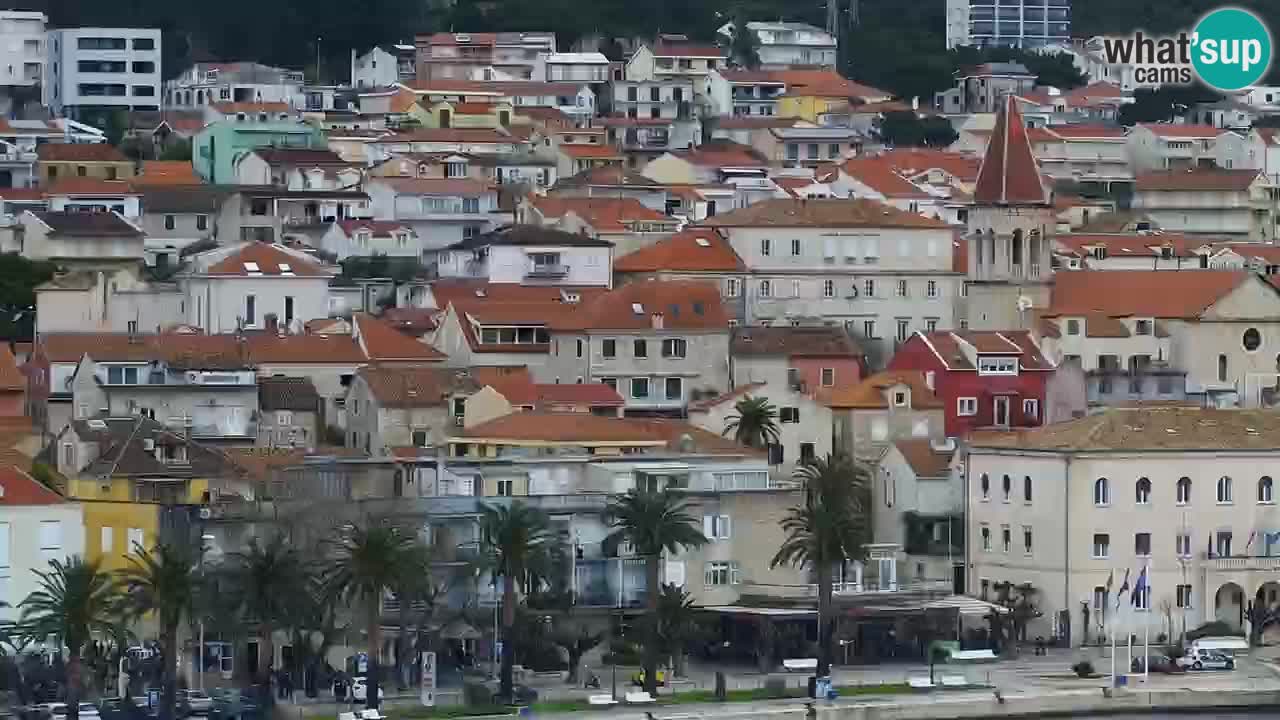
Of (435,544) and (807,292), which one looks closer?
(435,544)

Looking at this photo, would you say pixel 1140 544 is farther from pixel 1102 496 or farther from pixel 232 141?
pixel 232 141

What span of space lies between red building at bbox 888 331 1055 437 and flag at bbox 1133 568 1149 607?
9.30 m

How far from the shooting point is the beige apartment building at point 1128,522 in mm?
78750

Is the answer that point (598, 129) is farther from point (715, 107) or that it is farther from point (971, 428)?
point (971, 428)

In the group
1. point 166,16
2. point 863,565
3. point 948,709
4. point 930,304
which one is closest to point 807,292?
point 930,304

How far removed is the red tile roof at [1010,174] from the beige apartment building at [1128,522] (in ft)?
58.0

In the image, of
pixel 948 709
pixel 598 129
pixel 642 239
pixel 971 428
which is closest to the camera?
pixel 948 709

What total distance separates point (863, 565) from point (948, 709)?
8.26 metres

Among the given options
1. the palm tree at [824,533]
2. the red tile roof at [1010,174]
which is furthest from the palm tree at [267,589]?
the red tile roof at [1010,174]

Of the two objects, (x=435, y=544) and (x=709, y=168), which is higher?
(x=709, y=168)

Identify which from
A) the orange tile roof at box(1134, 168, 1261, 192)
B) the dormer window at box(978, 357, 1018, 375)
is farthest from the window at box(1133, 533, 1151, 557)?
the orange tile roof at box(1134, 168, 1261, 192)

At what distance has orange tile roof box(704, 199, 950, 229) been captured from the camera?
9981cm

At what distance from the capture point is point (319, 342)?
91.3 m

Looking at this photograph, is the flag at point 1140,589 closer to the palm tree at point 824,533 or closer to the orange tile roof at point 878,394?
the palm tree at point 824,533
